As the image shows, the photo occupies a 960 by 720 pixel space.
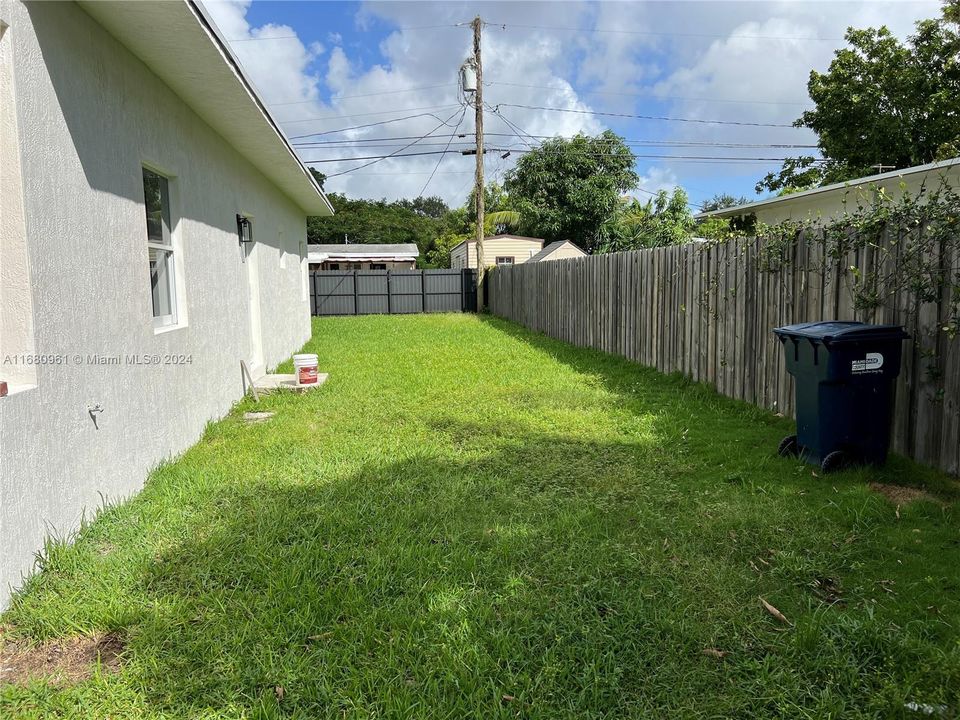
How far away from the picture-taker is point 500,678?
94.0 inches

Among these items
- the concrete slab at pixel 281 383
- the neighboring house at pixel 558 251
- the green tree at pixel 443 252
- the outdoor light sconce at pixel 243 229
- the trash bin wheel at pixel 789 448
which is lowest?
the trash bin wheel at pixel 789 448

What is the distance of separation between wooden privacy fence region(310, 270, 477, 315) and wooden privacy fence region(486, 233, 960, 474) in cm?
1241

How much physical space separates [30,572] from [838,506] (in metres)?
4.42

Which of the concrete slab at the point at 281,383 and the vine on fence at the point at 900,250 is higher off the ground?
the vine on fence at the point at 900,250

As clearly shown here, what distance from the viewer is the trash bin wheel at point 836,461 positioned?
4419 mm

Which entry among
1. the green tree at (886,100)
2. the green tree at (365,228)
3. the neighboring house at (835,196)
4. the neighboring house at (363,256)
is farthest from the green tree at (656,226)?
the green tree at (365,228)

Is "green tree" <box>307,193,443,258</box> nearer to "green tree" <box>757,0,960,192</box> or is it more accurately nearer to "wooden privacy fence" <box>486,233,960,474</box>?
"green tree" <box>757,0,960,192</box>

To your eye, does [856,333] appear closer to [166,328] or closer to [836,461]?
[836,461]

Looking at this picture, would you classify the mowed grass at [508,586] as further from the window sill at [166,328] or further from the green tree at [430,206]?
the green tree at [430,206]

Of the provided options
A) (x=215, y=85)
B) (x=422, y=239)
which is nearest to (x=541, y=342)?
(x=215, y=85)

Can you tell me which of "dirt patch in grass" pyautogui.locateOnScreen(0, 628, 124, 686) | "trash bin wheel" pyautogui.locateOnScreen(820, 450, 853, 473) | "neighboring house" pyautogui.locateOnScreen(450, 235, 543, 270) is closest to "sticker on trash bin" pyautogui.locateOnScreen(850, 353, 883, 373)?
"trash bin wheel" pyautogui.locateOnScreen(820, 450, 853, 473)

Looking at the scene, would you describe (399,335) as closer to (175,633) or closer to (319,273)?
(319,273)

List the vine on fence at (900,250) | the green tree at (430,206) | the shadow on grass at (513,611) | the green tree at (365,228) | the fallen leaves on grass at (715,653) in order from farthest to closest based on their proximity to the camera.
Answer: the green tree at (430,206) < the green tree at (365,228) < the vine on fence at (900,250) < the fallen leaves on grass at (715,653) < the shadow on grass at (513,611)

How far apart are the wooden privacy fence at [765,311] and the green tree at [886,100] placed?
13.9 metres
